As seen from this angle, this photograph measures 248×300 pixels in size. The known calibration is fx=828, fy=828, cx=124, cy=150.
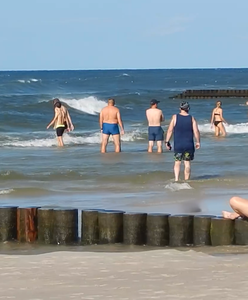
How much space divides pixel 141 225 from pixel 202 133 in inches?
754

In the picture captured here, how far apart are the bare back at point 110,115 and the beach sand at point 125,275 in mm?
10595

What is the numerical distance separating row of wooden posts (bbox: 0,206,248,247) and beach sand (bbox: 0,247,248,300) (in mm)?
423

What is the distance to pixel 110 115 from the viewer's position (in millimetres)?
18891

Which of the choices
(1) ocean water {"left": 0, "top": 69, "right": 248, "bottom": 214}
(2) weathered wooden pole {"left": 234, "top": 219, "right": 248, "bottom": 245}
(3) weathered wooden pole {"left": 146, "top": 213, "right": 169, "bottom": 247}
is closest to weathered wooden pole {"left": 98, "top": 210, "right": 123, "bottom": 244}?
(3) weathered wooden pole {"left": 146, "top": 213, "right": 169, "bottom": 247}

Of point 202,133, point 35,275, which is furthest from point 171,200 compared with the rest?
point 202,133

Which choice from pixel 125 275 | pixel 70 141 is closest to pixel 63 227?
pixel 125 275

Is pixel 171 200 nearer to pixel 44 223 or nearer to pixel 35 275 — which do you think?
pixel 44 223

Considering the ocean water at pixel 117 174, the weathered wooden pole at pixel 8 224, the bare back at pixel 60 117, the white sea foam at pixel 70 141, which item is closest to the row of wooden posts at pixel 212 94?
the ocean water at pixel 117 174

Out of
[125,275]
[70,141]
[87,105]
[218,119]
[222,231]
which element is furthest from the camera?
[87,105]

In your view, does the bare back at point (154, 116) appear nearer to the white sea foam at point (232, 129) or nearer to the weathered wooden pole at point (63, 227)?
the weathered wooden pole at point (63, 227)

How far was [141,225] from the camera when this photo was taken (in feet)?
29.8

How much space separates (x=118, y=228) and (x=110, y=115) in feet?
32.5

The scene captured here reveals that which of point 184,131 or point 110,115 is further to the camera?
point 110,115

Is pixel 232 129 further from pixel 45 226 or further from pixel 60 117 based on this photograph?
pixel 45 226
